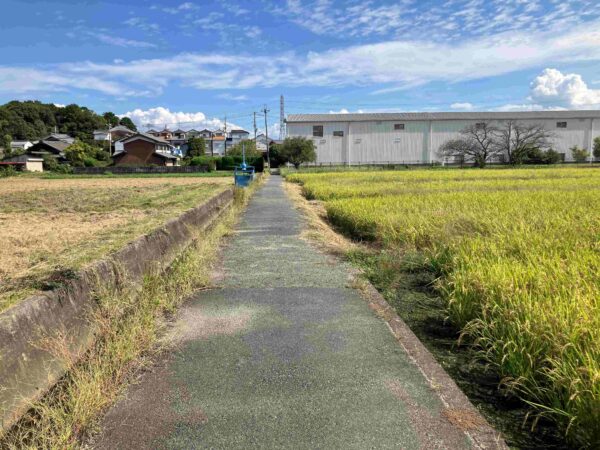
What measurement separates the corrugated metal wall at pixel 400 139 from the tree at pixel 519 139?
3.52 m

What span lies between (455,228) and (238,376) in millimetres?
5650

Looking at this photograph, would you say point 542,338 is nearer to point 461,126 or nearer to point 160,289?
point 160,289

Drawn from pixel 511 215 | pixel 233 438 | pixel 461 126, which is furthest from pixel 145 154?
pixel 233 438

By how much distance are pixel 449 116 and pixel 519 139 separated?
10254 mm

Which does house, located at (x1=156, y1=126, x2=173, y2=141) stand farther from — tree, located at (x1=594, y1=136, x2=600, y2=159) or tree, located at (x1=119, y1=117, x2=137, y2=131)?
tree, located at (x1=594, y1=136, x2=600, y2=159)

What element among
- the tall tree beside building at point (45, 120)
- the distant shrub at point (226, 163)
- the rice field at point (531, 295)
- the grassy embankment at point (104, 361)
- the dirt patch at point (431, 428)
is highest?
the tall tree beside building at point (45, 120)

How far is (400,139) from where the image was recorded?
63969mm

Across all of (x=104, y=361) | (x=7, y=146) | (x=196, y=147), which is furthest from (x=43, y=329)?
(x=196, y=147)

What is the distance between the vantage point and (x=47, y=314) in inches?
114

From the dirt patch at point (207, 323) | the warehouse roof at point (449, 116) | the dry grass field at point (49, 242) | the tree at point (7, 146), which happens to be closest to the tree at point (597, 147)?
the warehouse roof at point (449, 116)

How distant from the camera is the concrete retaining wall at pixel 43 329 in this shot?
2.39 metres

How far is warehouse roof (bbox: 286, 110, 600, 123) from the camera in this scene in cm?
6350

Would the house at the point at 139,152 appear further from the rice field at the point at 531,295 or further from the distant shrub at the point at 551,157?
the rice field at the point at 531,295

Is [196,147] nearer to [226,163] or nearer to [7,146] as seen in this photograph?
[226,163]
